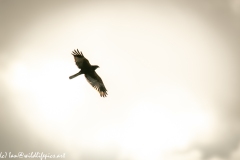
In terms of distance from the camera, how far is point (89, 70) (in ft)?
72.7

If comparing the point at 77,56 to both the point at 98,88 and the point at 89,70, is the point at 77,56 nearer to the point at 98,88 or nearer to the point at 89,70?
the point at 89,70

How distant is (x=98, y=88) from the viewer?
22812 millimetres

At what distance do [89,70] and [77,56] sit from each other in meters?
1.39

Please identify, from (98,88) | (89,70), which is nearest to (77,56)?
(89,70)

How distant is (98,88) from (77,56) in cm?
300

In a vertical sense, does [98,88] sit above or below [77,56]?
below

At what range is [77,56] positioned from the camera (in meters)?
22.0

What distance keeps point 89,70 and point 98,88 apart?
5.46 feet
